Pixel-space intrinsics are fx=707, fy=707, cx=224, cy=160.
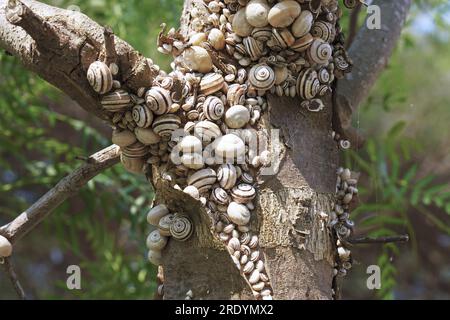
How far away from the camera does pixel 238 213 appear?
1.03 meters

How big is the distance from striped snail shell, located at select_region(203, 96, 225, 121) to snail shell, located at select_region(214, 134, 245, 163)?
0.12ft

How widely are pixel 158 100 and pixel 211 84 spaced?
92mm

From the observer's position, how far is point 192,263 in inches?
41.5

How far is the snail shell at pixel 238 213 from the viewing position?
40.6 inches

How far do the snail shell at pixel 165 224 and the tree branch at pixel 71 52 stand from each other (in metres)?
0.18

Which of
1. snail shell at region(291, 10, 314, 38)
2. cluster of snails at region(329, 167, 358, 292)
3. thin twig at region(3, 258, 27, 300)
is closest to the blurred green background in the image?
cluster of snails at region(329, 167, 358, 292)

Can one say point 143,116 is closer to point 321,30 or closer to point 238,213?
point 238,213

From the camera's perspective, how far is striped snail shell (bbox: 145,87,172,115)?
105cm

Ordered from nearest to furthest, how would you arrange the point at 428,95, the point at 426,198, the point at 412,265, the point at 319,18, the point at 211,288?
the point at 211,288
the point at 319,18
the point at 426,198
the point at 428,95
the point at 412,265

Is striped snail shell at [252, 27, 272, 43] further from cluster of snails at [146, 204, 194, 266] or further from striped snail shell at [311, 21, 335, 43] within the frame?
cluster of snails at [146, 204, 194, 266]

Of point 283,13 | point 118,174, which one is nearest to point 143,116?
point 283,13

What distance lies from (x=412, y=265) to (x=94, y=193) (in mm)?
2455

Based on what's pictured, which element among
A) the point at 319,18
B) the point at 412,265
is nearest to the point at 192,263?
the point at 319,18
